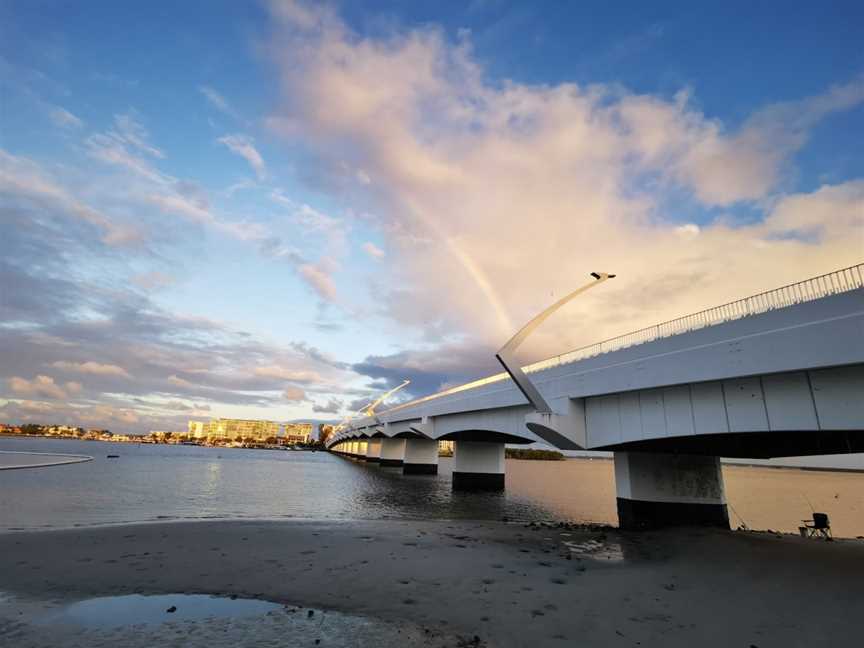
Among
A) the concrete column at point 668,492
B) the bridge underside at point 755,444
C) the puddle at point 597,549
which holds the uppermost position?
the bridge underside at point 755,444

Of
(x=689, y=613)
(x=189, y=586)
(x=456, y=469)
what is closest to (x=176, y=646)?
(x=189, y=586)

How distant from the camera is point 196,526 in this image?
2006 cm

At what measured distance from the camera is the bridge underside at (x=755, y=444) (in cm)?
1842

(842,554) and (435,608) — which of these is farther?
(842,554)

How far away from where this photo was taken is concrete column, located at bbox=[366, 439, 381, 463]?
11128cm

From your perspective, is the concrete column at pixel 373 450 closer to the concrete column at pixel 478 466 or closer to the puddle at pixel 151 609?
the concrete column at pixel 478 466

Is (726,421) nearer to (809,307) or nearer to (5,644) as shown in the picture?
(809,307)

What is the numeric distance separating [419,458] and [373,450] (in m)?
40.1

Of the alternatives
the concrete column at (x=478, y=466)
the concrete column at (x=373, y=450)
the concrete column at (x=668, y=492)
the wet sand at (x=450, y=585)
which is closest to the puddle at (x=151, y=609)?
the wet sand at (x=450, y=585)

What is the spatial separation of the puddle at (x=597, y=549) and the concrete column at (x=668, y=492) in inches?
225

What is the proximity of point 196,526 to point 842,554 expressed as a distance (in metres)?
25.7

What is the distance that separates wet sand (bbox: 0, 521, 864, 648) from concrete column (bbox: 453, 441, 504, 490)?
115 feet

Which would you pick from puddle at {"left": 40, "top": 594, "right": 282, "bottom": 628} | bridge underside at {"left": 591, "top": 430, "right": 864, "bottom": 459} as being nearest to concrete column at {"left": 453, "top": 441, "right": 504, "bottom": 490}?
bridge underside at {"left": 591, "top": 430, "right": 864, "bottom": 459}

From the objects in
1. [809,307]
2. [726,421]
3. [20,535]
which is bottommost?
[20,535]
